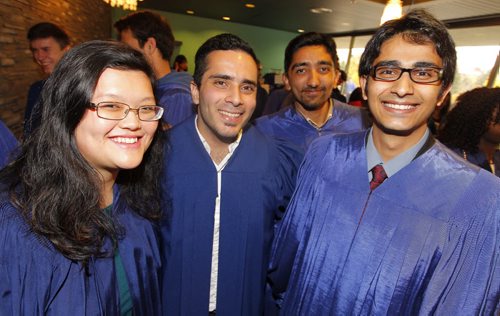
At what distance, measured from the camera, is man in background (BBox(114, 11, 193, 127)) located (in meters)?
2.94

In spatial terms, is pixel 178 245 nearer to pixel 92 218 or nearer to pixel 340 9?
pixel 92 218

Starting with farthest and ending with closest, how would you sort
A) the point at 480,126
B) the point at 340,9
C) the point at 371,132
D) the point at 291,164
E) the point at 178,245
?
the point at 340,9 → the point at 480,126 → the point at 291,164 → the point at 178,245 → the point at 371,132

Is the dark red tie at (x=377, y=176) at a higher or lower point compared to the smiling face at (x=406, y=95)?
lower

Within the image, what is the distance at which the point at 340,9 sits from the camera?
814 cm

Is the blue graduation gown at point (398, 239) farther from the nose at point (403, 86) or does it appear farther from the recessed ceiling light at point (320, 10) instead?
the recessed ceiling light at point (320, 10)

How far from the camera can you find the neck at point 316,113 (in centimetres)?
274

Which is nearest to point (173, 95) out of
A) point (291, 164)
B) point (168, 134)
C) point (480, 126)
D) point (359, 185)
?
point (168, 134)

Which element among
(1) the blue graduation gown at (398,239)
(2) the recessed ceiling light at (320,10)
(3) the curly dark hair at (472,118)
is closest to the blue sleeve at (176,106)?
(1) the blue graduation gown at (398,239)

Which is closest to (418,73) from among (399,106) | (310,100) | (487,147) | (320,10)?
(399,106)

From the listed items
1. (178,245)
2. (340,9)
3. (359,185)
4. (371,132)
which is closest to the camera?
(359,185)

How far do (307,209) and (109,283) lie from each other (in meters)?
0.95

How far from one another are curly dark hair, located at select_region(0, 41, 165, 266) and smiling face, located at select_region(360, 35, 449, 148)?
105cm

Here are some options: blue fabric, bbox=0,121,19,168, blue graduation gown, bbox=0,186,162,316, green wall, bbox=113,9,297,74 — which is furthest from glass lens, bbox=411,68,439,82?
green wall, bbox=113,9,297,74

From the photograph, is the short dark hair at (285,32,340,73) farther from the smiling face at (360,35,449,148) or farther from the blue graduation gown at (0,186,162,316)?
the blue graduation gown at (0,186,162,316)
